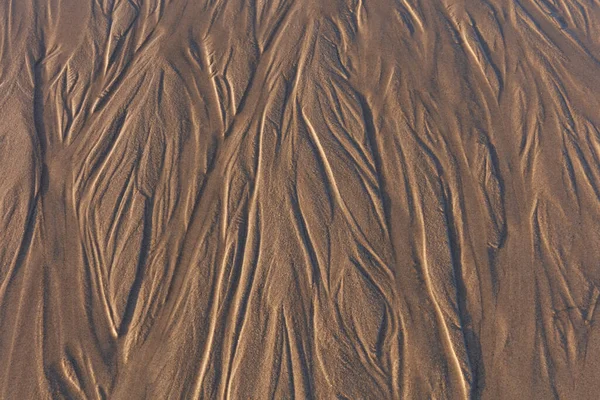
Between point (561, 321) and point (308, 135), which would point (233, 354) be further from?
point (561, 321)

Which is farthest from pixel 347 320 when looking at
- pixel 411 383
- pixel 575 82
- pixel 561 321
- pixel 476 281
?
Answer: pixel 575 82

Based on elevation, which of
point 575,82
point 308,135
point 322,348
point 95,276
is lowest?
point 322,348

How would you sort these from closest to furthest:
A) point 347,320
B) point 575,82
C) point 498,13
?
point 347,320
point 575,82
point 498,13

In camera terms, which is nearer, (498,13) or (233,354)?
(233,354)

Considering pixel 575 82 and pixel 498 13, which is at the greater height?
pixel 498 13

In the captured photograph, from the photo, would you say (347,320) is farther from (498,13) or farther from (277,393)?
(498,13)

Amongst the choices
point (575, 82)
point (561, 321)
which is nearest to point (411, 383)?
point (561, 321)

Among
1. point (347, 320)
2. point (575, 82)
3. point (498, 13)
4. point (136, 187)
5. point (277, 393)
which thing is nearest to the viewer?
point (277, 393)
